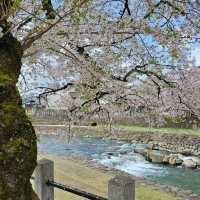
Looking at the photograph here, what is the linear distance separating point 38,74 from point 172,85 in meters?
3.56

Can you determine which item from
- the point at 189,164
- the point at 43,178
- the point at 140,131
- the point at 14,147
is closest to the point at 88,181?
the point at 43,178

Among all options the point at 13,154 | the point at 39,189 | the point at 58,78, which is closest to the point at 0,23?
the point at 13,154

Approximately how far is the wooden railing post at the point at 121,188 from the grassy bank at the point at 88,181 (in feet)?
20.9

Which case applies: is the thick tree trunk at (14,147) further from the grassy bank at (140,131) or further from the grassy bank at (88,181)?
the grassy bank at (140,131)

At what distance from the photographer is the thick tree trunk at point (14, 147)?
99.7 inches

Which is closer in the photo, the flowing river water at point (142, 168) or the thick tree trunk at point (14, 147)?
the thick tree trunk at point (14, 147)

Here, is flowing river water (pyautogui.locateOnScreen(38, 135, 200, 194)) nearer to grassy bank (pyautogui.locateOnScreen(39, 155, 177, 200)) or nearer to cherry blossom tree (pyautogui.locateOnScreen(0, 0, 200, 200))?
grassy bank (pyautogui.locateOnScreen(39, 155, 177, 200))

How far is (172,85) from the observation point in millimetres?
7215

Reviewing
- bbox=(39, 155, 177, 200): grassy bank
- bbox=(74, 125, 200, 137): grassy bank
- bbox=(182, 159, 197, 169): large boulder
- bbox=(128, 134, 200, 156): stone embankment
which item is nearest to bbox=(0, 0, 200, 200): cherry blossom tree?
bbox=(39, 155, 177, 200): grassy bank

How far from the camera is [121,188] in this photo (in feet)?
9.30

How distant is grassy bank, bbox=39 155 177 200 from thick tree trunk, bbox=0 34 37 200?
6596mm

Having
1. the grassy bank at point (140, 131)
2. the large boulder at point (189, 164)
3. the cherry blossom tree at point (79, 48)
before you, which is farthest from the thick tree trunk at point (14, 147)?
the grassy bank at point (140, 131)

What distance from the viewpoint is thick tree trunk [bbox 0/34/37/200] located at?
253 cm

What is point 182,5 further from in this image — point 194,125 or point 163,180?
point 194,125
